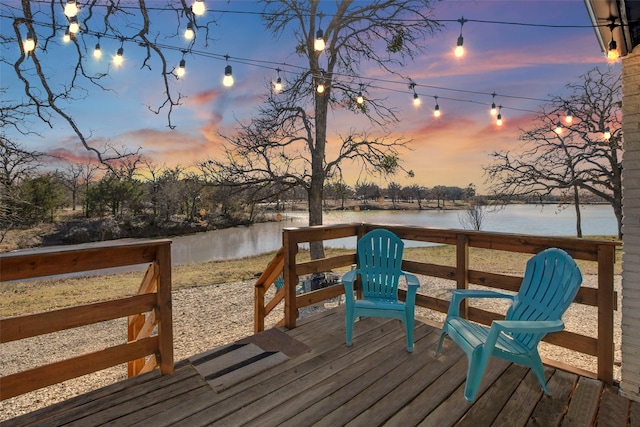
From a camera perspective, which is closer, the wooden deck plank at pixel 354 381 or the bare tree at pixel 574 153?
the wooden deck plank at pixel 354 381

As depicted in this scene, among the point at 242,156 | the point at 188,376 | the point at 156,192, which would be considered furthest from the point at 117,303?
the point at 156,192

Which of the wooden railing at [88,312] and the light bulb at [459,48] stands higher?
the light bulb at [459,48]

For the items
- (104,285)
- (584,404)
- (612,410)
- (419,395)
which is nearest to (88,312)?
(419,395)

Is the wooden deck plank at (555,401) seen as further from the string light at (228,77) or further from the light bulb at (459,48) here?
the string light at (228,77)

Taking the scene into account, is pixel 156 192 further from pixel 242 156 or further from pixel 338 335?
pixel 338 335

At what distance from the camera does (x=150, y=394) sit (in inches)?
75.7

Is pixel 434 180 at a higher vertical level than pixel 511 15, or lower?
lower

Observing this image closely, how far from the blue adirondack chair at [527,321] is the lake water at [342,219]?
28.1 feet

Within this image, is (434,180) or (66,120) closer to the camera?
(66,120)

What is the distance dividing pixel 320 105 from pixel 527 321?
6442 mm

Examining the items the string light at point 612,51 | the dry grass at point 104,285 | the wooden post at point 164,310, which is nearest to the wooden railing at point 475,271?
the wooden post at point 164,310

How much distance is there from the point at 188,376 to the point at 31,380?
0.82 m

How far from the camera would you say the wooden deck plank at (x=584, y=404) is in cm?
169

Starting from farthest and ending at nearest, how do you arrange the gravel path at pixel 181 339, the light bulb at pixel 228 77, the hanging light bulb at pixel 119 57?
the gravel path at pixel 181 339 < the light bulb at pixel 228 77 < the hanging light bulb at pixel 119 57
